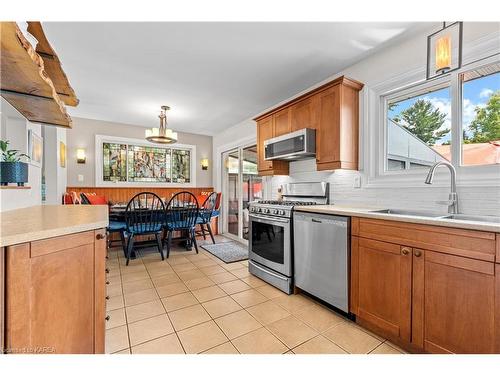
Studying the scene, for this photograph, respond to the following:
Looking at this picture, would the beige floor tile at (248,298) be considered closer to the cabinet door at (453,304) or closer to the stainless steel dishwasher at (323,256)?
the stainless steel dishwasher at (323,256)

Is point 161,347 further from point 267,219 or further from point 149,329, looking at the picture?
point 267,219

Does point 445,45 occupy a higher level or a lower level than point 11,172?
higher

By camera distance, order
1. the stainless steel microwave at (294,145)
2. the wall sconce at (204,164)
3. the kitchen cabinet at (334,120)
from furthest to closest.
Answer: the wall sconce at (204,164) → the stainless steel microwave at (294,145) → the kitchen cabinet at (334,120)

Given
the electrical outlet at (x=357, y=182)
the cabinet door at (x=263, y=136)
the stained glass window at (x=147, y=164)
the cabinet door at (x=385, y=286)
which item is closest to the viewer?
the cabinet door at (x=385, y=286)

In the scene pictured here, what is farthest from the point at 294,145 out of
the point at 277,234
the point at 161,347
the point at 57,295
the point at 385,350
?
the point at 57,295

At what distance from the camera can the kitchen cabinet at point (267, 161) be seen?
3.16 m

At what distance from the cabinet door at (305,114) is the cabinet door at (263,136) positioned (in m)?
0.43

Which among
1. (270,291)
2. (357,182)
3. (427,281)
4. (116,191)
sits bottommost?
(270,291)

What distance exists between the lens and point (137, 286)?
97.9 inches

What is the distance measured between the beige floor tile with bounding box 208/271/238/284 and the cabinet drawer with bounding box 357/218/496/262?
5.38 ft

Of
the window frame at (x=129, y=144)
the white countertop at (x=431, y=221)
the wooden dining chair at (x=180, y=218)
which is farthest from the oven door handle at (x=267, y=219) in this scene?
the window frame at (x=129, y=144)

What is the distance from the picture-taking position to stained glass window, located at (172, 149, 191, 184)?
5242mm

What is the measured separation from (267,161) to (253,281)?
1.58m

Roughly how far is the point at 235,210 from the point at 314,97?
3.23m
